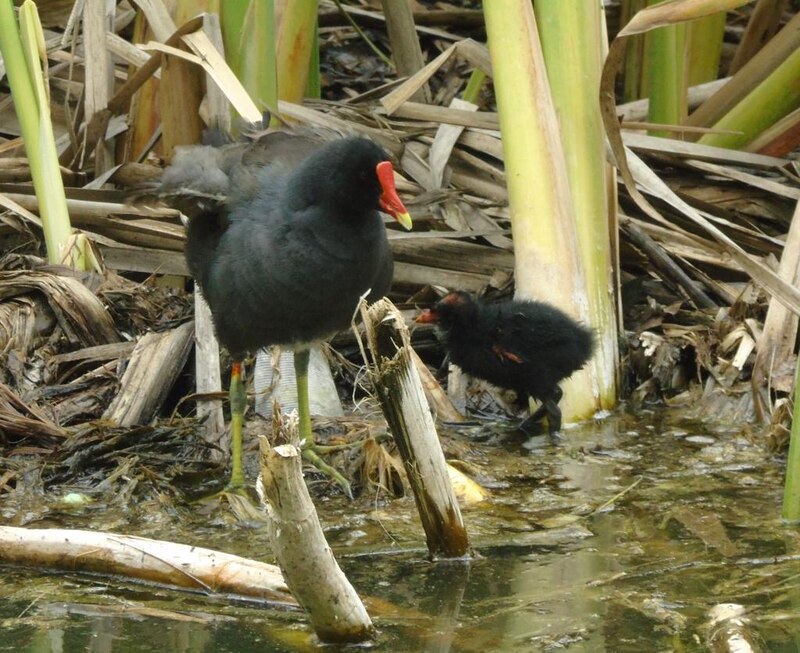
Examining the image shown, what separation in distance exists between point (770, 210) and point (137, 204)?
8.93 feet

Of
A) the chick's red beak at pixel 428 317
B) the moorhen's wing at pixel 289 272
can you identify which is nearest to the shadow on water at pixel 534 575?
the moorhen's wing at pixel 289 272

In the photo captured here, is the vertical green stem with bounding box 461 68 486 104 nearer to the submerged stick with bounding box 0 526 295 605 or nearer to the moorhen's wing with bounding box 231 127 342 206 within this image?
the moorhen's wing with bounding box 231 127 342 206

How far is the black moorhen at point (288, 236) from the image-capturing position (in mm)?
3521

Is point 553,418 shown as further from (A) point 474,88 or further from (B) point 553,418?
(A) point 474,88

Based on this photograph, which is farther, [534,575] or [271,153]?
[271,153]

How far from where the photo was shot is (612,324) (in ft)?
14.5

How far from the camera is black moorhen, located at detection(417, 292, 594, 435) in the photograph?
423 centimetres

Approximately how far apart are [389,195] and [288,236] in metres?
0.31

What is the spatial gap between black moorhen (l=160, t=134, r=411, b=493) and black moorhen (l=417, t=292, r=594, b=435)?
0.70 meters

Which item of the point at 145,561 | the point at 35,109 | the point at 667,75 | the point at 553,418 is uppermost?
the point at 667,75

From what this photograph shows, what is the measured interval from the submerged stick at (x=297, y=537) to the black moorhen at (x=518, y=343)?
80.6 inches

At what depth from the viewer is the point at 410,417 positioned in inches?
106

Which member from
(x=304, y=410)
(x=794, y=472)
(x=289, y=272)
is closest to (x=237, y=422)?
(x=304, y=410)

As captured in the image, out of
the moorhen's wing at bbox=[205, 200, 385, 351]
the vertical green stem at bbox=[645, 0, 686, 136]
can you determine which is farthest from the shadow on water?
the vertical green stem at bbox=[645, 0, 686, 136]
